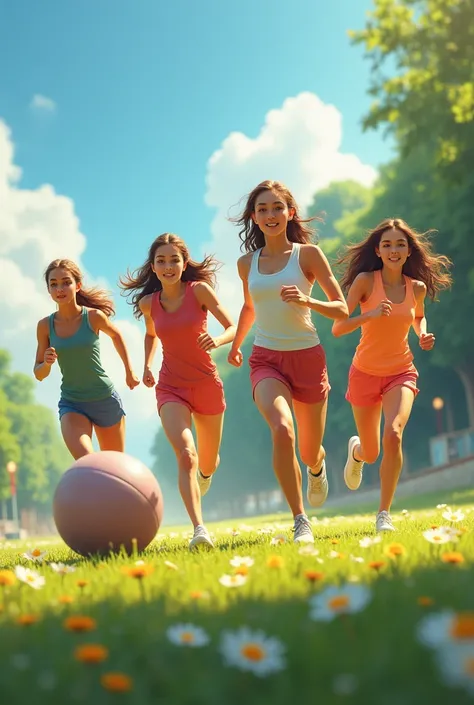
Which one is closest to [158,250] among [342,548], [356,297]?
[356,297]

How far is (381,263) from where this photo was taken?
29.5 ft

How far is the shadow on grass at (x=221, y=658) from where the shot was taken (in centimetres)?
240

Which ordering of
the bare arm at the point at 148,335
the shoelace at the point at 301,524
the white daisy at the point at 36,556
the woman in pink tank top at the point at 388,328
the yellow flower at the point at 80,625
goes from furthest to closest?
the bare arm at the point at 148,335, the woman in pink tank top at the point at 388,328, the white daisy at the point at 36,556, the shoelace at the point at 301,524, the yellow flower at the point at 80,625

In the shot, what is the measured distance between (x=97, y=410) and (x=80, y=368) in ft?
1.57

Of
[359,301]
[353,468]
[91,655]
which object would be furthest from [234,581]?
[353,468]

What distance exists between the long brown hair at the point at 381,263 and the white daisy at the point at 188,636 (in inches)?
251

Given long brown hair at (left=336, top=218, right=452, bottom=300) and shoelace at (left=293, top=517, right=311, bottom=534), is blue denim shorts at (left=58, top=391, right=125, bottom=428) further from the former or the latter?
long brown hair at (left=336, top=218, right=452, bottom=300)

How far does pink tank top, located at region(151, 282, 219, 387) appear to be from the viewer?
326 inches

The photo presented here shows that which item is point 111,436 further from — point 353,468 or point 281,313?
point 353,468

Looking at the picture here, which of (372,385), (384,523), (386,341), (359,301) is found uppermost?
(359,301)

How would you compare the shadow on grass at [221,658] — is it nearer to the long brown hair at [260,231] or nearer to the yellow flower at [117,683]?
the yellow flower at [117,683]

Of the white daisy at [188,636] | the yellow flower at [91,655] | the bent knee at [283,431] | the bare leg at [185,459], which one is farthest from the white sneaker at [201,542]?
the yellow flower at [91,655]

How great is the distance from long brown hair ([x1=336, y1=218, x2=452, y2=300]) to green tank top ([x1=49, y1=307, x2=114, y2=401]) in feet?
9.07

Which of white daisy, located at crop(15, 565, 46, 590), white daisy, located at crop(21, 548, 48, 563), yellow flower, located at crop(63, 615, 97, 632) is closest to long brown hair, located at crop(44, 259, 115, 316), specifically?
white daisy, located at crop(21, 548, 48, 563)
